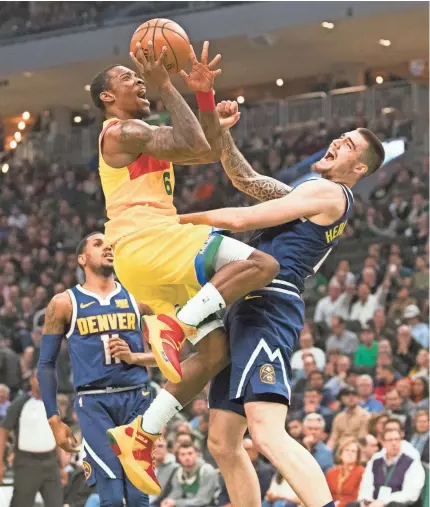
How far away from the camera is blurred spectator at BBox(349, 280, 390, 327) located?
15.7 meters

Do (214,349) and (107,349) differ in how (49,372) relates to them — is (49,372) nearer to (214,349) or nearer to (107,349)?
(107,349)

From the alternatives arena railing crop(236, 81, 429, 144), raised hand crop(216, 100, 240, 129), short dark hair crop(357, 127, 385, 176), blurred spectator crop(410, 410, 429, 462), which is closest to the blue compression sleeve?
raised hand crop(216, 100, 240, 129)

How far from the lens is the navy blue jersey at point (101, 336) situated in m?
7.83

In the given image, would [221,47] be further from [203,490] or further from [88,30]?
[203,490]

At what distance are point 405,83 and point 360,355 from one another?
9.11 m

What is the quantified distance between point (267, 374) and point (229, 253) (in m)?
0.70

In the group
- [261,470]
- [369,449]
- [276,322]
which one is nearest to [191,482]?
[261,470]

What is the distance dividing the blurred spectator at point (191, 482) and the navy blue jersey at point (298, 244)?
15.3 ft

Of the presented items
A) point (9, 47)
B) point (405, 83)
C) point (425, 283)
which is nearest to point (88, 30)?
point (9, 47)

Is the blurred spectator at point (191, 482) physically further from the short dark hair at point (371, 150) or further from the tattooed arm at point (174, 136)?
the tattooed arm at point (174, 136)

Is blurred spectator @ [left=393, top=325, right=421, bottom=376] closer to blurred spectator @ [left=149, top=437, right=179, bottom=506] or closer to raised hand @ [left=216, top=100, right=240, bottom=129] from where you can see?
blurred spectator @ [left=149, top=437, right=179, bottom=506]

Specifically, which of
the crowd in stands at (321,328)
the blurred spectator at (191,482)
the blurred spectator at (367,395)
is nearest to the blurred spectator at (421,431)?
the crowd in stands at (321,328)

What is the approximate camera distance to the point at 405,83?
22.0 meters

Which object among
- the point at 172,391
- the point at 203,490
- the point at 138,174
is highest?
the point at 138,174
